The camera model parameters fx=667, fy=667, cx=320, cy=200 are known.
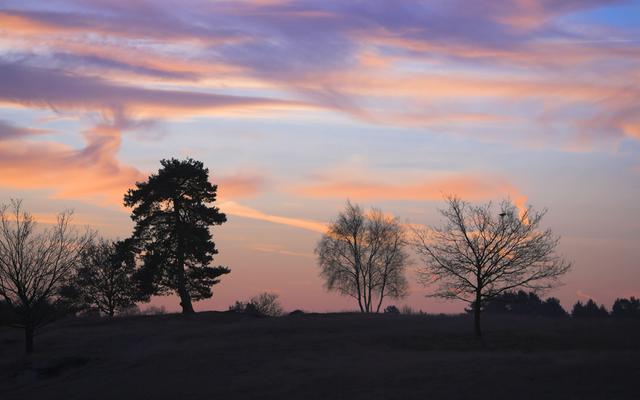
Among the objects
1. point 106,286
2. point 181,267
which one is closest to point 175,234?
point 181,267

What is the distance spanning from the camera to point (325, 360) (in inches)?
1300

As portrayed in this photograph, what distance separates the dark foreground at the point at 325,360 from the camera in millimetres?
25031

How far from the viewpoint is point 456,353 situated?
33.7 m

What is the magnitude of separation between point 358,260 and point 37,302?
42.4 meters

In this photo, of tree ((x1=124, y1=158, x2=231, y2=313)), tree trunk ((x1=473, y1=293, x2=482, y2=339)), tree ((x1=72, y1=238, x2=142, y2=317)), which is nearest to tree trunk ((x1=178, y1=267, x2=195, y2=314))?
tree ((x1=124, y1=158, x2=231, y2=313))

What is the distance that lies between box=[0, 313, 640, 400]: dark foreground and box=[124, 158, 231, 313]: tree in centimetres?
674

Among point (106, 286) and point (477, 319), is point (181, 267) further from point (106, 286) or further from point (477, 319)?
point (477, 319)

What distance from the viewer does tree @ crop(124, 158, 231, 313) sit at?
194 feet

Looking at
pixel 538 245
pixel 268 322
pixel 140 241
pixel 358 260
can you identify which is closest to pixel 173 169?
pixel 140 241

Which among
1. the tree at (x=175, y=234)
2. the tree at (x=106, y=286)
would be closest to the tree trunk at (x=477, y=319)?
the tree at (x=175, y=234)

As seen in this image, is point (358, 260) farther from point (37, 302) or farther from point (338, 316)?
point (37, 302)

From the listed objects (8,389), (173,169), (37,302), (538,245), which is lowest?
(8,389)

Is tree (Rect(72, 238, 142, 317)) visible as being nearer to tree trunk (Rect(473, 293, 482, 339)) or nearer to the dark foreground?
the dark foreground

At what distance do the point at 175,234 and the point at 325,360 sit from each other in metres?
29.4
